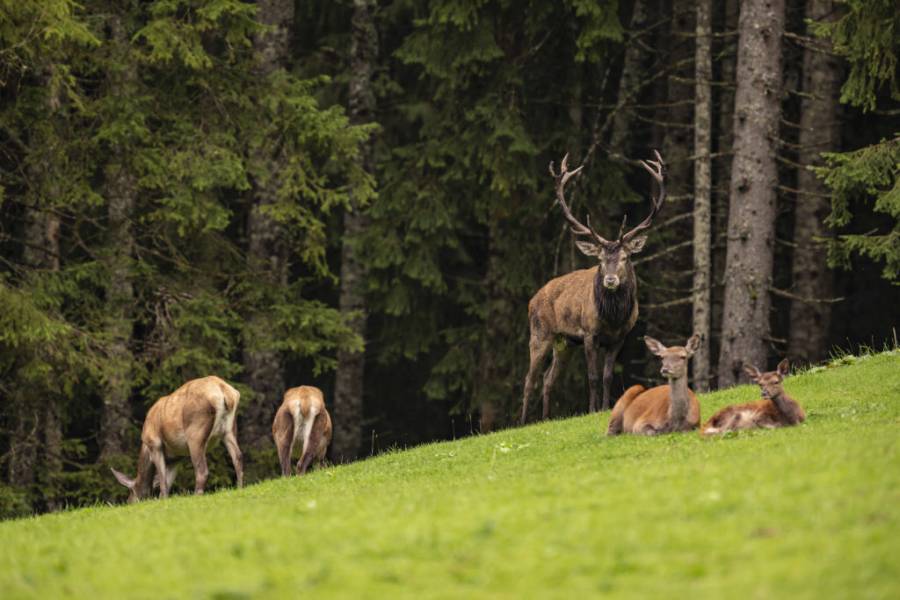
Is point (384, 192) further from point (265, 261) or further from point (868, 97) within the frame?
point (868, 97)

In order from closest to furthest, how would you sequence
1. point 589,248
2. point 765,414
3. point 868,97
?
point 765,414 → point 589,248 → point 868,97

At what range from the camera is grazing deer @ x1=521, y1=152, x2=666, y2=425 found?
57.9 feet

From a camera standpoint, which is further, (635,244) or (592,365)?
(592,365)

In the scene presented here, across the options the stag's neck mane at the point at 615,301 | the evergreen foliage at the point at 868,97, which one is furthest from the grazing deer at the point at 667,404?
the evergreen foliage at the point at 868,97

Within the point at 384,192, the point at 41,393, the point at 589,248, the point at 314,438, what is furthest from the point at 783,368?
the point at 384,192

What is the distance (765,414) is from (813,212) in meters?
12.8

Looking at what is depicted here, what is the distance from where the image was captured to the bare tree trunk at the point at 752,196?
66.7 feet

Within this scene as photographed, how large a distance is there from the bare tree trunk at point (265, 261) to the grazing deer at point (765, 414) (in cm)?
1089

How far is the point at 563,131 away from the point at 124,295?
946 centimetres

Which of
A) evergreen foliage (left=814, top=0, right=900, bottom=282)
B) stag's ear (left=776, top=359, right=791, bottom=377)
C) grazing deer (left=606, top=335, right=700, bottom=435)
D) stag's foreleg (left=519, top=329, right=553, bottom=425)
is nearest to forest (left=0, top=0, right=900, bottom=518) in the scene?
evergreen foliage (left=814, top=0, right=900, bottom=282)

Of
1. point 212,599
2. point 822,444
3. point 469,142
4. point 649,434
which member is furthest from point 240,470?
point 469,142

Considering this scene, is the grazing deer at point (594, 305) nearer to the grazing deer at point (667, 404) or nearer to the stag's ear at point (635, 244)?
the stag's ear at point (635, 244)

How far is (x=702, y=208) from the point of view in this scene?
872 inches

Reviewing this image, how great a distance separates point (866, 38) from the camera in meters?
18.3
